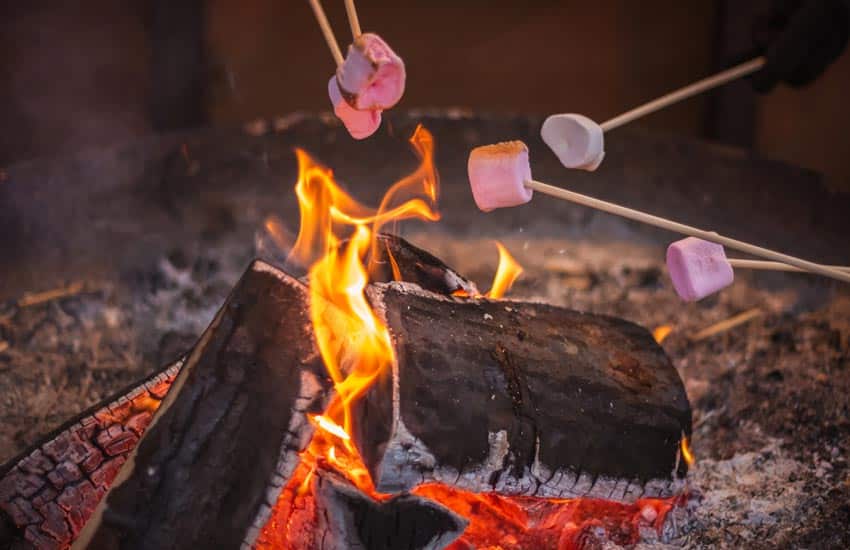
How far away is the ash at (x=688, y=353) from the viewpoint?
2.05m

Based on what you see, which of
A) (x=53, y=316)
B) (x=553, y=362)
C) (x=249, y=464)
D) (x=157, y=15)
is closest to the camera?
(x=249, y=464)

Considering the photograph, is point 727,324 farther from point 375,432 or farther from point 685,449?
point 375,432

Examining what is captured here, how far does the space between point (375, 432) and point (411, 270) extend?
0.50 m

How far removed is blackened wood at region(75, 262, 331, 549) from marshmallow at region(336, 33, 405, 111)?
48 cm

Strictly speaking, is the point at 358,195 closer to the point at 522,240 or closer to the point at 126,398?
the point at 522,240

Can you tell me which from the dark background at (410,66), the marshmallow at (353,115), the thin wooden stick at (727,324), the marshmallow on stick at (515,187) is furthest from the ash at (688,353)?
the dark background at (410,66)

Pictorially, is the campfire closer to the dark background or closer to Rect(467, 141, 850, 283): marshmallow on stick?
Rect(467, 141, 850, 283): marshmallow on stick

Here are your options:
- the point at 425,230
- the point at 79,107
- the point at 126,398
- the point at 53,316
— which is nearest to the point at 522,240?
the point at 425,230

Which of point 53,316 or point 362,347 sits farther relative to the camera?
point 53,316

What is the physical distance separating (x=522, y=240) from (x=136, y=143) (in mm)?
1625

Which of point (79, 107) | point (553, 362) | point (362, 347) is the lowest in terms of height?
point (362, 347)

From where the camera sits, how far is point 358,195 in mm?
3459

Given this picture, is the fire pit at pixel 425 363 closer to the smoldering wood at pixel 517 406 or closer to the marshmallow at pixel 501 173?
the smoldering wood at pixel 517 406

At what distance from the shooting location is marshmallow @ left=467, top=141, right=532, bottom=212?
71.1 inches
